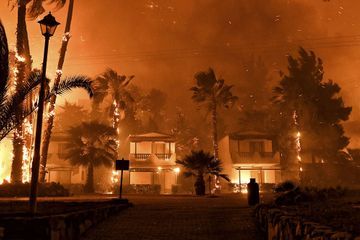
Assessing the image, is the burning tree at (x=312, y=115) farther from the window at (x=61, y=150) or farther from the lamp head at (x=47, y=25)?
the lamp head at (x=47, y=25)

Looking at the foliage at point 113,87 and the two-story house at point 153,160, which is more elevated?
the foliage at point 113,87

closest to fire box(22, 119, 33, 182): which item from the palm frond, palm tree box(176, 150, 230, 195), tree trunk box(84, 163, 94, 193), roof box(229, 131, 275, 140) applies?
tree trunk box(84, 163, 94, 193)

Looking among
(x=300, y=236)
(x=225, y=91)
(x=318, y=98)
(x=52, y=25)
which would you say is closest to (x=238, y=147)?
(x=225, y=91)

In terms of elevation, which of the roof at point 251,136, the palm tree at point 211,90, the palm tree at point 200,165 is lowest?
the palm tree at point 200,165

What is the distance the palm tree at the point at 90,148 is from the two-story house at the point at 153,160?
22.4ft

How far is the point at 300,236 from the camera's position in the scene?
627 centimetres

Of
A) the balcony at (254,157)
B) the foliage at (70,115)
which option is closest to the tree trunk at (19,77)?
the balcony at (254,157)

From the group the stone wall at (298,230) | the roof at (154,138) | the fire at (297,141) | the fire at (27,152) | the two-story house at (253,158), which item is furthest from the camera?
the fire at (297,141)

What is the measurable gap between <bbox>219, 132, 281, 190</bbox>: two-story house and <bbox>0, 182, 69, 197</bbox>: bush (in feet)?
75.7

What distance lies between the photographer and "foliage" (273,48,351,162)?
5166 centimetres

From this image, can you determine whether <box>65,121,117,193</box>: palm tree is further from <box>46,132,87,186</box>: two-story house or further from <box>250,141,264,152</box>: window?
<box>250,141,264,152</box>: window

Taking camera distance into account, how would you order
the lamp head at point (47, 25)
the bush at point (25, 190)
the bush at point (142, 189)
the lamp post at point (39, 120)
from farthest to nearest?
the bush at point (142, 189)
the bush at point (25, 190)
the lamp head at point (47, 25)
the lamp post at point (39, 120)

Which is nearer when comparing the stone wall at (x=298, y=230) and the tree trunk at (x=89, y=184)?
the stone wall at (x=298, y=230)

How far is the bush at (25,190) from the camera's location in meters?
26.3
